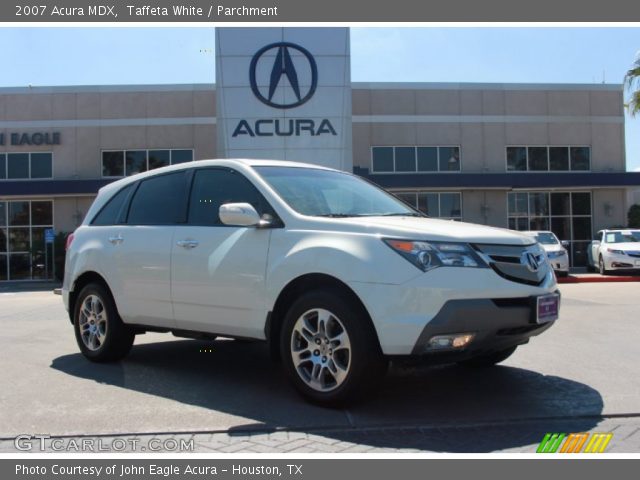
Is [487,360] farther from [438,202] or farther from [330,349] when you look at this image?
[438,202]

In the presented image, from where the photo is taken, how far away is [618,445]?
3.95 meters

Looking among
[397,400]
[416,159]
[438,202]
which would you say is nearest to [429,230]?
[397,400]

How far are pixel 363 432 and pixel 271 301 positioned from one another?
1233 millimetres

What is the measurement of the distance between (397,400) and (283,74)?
20.5m

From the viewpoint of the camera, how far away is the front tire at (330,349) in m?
4.39

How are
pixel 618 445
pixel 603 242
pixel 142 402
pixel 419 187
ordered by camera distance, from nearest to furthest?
pixel 618 445, pixel 142 402, pixel 603 242, pixel 419 187

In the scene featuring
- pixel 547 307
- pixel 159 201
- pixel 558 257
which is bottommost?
pixel 547 307

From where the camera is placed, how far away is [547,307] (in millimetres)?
4727

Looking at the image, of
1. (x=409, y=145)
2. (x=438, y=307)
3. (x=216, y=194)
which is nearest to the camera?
(x=438, y=307)

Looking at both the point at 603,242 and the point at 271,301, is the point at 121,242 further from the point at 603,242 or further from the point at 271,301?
the point at 603,242

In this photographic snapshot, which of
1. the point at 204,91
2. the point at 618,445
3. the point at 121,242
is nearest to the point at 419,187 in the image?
the point at 204,91

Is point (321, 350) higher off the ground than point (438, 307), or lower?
lower
